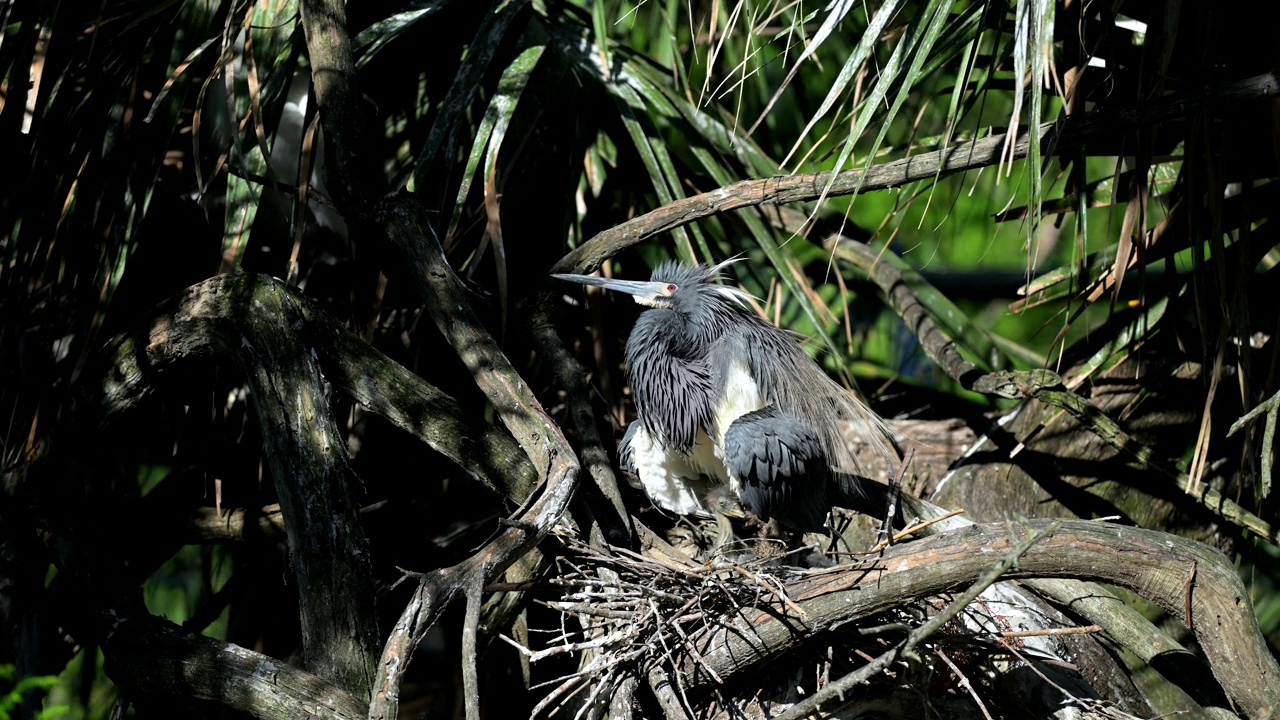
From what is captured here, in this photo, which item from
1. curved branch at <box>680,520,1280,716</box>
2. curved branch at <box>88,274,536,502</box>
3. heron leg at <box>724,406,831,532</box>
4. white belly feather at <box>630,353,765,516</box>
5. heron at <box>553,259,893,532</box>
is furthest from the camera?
white belly feather at <box>630,353,765,516</box>

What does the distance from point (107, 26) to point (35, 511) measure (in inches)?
66.3

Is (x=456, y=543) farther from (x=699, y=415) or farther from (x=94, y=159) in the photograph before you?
(x=94, y=159)

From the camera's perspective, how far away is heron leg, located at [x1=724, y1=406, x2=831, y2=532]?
2.71 meters

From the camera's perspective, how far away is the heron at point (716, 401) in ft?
9.24

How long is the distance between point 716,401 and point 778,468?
358 millimetres

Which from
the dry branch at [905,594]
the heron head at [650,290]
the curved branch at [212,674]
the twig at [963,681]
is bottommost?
the twig at [963,681]

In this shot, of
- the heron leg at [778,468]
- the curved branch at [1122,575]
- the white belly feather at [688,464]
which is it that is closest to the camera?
the curved branch at [1122,575]

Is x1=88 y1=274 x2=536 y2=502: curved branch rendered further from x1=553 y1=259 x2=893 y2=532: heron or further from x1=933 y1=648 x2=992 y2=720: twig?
x1=933 y1=648 x2=992 y2=720: twig

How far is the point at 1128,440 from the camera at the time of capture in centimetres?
294

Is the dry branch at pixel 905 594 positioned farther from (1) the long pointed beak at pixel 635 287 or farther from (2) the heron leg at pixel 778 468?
(1) the long pointed beak at pixel 635 287

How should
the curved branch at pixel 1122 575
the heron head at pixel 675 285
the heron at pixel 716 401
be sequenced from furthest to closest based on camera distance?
1. the heron head at pixel 675 285
2. the heron at pixel 716 401
3. the curved branch at pixel 1122 575

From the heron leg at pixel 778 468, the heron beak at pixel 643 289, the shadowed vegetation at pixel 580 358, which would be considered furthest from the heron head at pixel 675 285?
the heron leg at pixel 778 468

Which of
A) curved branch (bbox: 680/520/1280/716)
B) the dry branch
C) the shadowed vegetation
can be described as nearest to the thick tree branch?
the shadowed vegetation

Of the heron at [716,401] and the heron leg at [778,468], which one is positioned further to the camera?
the heron at [716,401]
